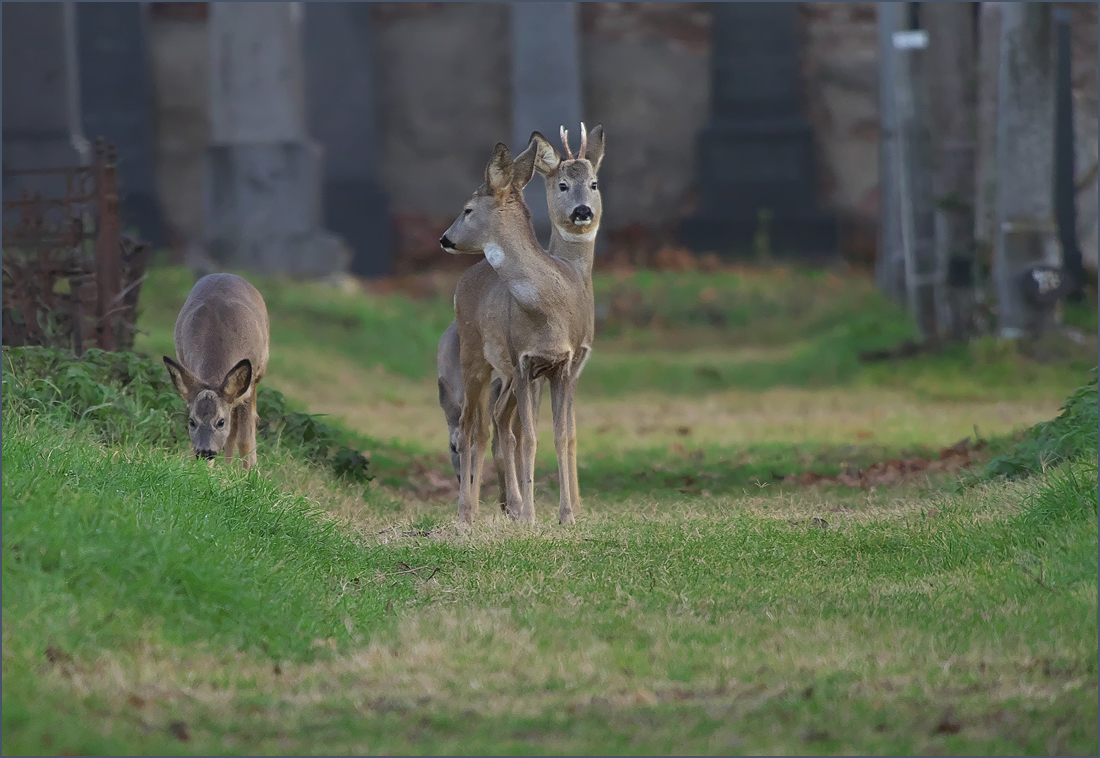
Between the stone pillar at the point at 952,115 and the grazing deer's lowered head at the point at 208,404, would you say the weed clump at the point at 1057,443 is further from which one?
the stone pillar at the point at 952,115

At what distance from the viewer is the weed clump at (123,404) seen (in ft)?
30.9

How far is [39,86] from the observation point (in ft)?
85.2

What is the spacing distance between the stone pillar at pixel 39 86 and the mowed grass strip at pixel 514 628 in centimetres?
1917

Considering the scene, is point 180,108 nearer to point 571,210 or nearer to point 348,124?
point 348,124

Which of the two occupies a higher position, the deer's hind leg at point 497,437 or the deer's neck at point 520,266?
the deer's neck at point 520,266

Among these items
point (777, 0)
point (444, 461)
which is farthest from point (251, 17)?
point (444, 461)

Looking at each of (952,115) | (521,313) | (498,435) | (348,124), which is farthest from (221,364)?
(348,124)

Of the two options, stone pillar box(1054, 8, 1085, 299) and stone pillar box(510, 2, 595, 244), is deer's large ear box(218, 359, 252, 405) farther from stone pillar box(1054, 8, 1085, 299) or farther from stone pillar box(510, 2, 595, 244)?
stone pillar box(510, 2, 595, 244)

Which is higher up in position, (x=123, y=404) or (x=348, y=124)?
(x=348, y=124)

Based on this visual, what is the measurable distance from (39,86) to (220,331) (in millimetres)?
18538

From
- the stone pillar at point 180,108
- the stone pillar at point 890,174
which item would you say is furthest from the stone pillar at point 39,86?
the stone pillar at point 890,174

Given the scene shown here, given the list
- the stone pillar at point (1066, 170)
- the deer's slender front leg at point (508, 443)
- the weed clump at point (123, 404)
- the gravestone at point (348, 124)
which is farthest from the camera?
the gravestone at point (348, 124)

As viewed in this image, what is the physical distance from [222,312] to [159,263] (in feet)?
51.4

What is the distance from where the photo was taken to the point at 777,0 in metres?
27.0
